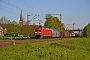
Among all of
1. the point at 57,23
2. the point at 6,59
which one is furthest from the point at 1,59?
the point at 57,23

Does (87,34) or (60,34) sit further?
(87,34)

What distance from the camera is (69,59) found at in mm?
15000

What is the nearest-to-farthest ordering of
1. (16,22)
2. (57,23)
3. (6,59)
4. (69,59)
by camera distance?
(6,59)
(69,59)
(16,22)
(57,23)

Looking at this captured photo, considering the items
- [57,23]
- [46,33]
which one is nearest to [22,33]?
[57,23]

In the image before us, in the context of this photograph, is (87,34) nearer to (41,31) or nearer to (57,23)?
(57,23)

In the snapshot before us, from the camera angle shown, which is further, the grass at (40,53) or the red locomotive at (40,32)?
the red locomotive at (40,32)

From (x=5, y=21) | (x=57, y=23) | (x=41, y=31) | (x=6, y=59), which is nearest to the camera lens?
(x=6, y=59)

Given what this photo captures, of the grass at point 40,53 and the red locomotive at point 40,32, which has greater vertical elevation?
the red locomotive at point 40,32

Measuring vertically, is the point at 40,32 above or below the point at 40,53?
above

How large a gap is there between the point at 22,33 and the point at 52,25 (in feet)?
50.0

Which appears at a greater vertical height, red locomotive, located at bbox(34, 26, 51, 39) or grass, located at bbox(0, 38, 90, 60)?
red locomotive, located at bbox(34, 26, 51, 39)

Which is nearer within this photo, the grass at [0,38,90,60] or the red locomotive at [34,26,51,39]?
the grass at [0,38,90,60]

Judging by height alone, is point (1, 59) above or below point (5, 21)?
below

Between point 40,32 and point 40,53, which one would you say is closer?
point 40,53
